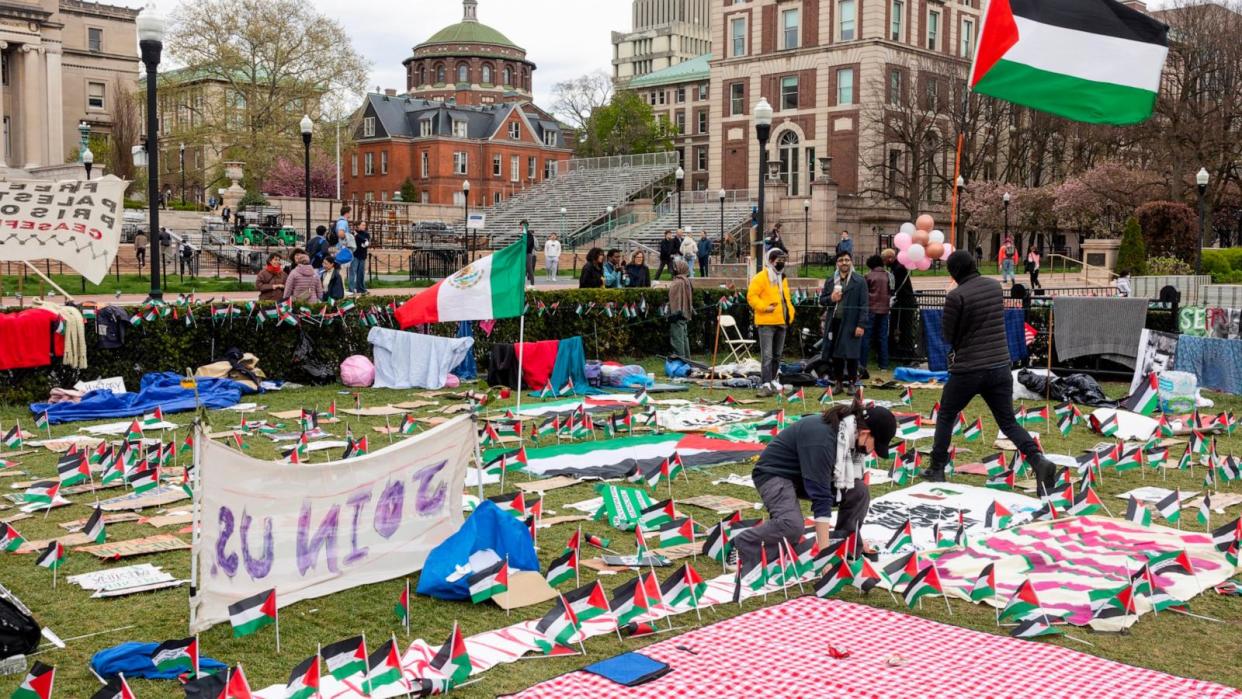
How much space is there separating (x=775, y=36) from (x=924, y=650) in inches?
2462

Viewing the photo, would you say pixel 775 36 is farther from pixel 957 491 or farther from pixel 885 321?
pixel 957 491

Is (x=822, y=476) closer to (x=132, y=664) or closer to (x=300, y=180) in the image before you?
(x=132, y=664)

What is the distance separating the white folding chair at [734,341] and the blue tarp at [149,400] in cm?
742

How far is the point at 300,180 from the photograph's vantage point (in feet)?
274

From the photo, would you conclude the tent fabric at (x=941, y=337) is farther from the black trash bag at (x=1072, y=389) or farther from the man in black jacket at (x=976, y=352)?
the man in black jacket at (x=976, y=352)

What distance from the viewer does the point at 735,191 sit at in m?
61.2

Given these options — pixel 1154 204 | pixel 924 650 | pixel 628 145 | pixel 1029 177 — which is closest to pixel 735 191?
pixel 1029 177

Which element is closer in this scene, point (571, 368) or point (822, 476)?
point (822, 476)

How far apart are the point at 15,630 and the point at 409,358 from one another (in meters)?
11.6

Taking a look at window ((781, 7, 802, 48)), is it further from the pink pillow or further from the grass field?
the grass field

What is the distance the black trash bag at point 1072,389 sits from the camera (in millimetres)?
15148

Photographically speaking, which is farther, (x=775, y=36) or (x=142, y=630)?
(x=775, y=36)

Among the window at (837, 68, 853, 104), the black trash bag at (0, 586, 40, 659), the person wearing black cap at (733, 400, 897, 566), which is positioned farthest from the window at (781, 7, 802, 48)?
the black trash bag at (0, 586, 40, 659)

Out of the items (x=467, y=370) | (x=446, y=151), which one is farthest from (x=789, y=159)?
(x=467, y=370)
